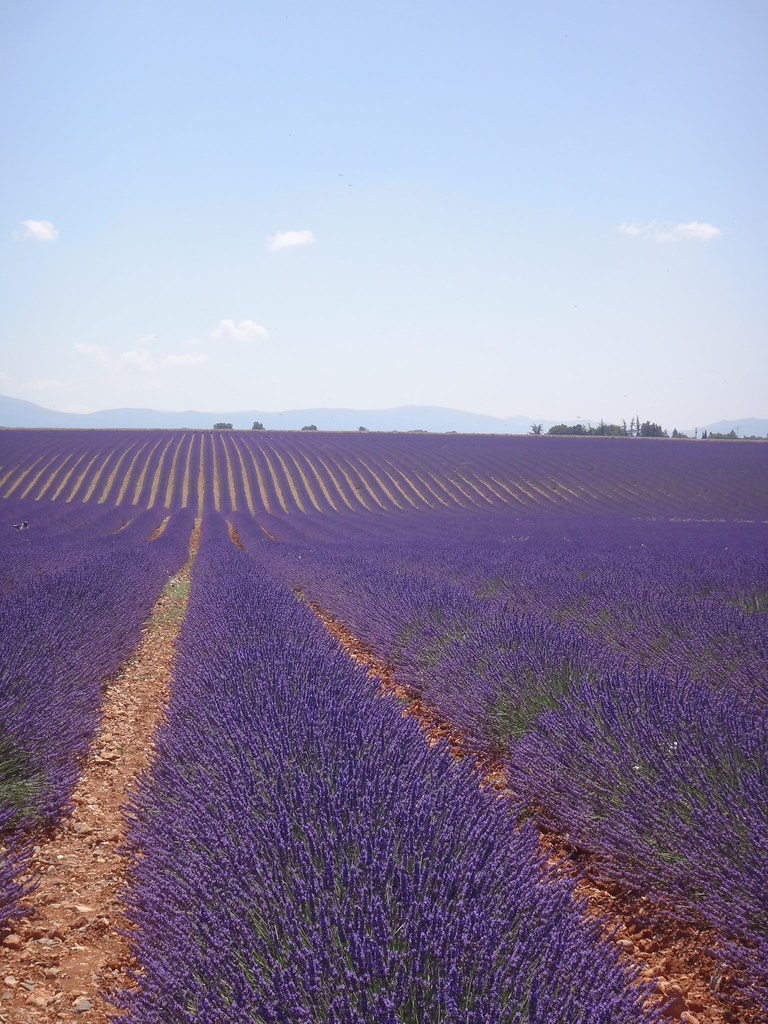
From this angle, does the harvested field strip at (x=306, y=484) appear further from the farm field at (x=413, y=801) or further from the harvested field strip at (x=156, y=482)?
the farm field at (x=413, y=801)

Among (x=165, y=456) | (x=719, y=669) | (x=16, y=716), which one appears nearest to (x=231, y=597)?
(x=16, y=716)

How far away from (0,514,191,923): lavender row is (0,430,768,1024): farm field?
0.02 meters

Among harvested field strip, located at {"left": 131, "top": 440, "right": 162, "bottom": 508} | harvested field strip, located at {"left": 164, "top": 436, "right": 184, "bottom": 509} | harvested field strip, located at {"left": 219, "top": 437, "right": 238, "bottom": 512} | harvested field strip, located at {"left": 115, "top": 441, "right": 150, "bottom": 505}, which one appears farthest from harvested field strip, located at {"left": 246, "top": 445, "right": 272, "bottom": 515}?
harvested field strip, located at {"left": 115, "top": 441, "right": 150, "bottom": 505}

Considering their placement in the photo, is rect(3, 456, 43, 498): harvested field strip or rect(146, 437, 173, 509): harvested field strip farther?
rect(146, 437, 173, 509): harvested field strip

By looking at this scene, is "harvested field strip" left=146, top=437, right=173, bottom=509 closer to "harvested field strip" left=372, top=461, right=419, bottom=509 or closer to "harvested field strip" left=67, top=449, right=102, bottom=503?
"harvested field strip" left=67, top=449, right=102, bottom=503

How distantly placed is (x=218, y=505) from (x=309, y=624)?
752 inches

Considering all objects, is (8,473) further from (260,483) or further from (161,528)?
(161,528)

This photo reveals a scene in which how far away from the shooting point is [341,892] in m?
1.36

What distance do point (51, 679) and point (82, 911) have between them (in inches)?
56.6

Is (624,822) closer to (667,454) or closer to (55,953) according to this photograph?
(55,953)

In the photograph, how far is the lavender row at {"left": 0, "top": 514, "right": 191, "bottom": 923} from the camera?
8.71 ft

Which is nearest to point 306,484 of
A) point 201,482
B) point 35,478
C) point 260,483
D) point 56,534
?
point 260,483

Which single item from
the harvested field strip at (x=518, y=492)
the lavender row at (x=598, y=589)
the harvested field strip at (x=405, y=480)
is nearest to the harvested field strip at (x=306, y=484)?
the harvested field strip at (x=405, y=480)

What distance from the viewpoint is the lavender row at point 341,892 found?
1.15 metres
